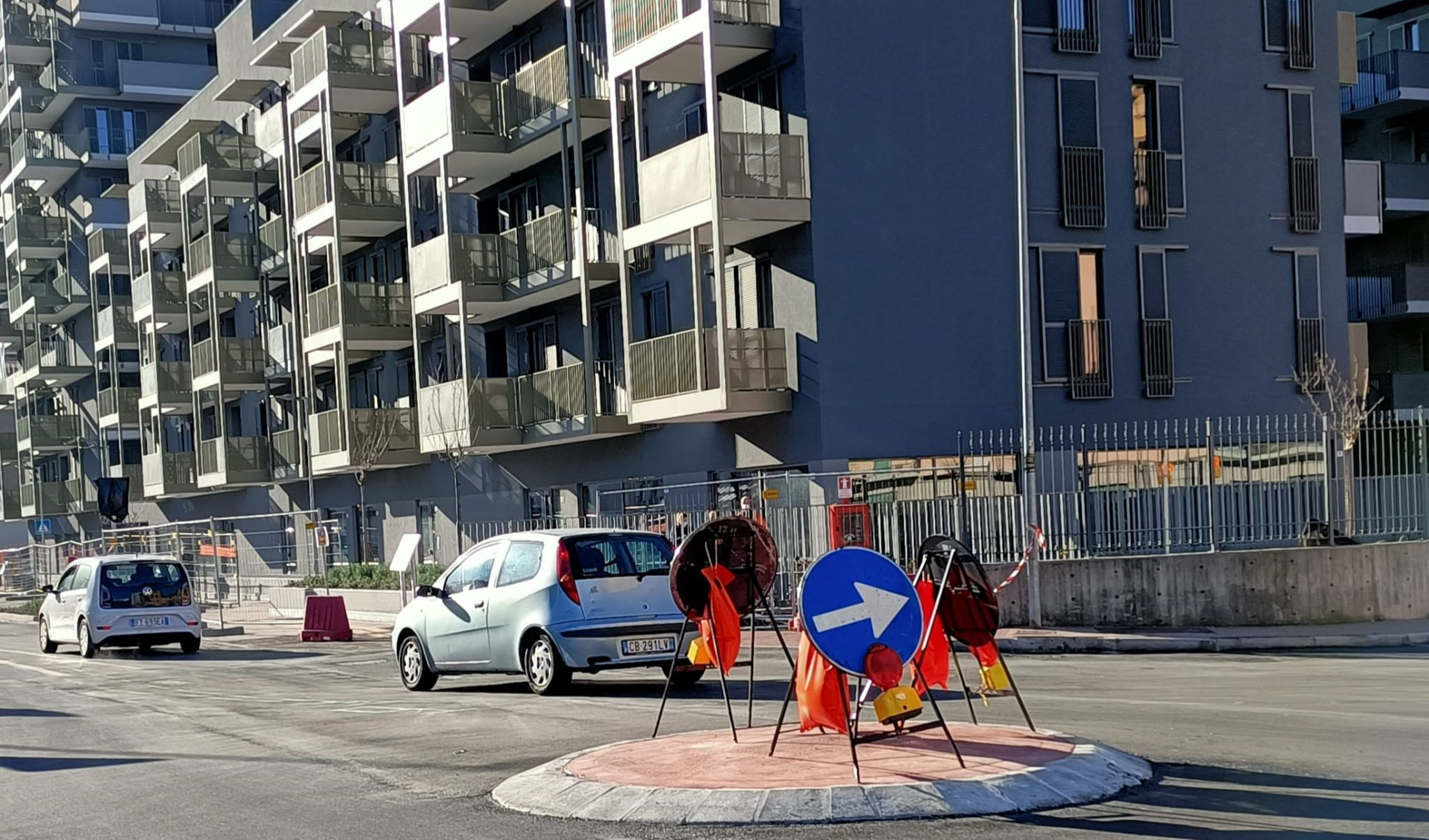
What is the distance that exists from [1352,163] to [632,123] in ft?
47.8

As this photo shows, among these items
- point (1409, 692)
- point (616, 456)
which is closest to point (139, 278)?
point (616, 456)

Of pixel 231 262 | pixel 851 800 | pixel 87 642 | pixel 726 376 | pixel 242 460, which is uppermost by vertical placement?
pixel 231 262

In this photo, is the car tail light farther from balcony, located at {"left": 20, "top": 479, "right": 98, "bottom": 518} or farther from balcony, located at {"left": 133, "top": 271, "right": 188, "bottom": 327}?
balcony, located at {"left": 20, "top": 479, "right": 98, "bottom": 518}

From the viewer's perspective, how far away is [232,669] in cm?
2366

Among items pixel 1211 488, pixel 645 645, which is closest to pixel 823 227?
pixel 1211 488

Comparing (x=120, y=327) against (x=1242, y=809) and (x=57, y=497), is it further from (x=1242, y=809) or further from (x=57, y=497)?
(x=1242, y=809)

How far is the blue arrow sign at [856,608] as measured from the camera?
893 cm

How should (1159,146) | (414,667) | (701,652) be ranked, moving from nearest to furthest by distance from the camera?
(701,652)
(414,667)
(1159,146)

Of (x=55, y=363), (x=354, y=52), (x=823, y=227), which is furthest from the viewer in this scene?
(x=55, y=363)

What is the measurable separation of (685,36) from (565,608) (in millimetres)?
14040

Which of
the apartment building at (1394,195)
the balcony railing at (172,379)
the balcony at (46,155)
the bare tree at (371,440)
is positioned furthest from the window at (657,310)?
the balcony at (46,155)

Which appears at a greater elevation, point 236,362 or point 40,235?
point 40,235

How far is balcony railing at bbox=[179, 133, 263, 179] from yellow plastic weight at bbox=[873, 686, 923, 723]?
158 ft

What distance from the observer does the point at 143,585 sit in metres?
27.7
